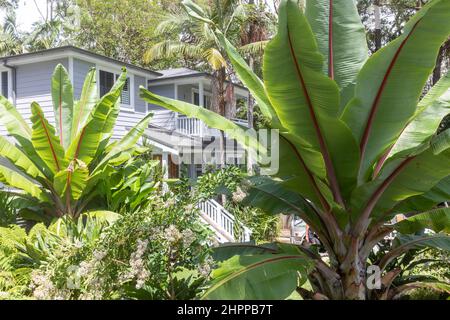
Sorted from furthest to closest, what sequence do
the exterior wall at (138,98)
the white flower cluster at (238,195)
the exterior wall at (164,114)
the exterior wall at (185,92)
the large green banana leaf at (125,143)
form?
the exterior wall at (185,92)
the exterior wall at (164,114)
the exterior wall at (138,98)
the large green banana leaf at (125,143)
the white flower cluster at (238,195)

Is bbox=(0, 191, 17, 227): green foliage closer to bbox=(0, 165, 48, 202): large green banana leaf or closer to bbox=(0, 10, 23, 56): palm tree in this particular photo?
bbox=(0, 165, 48, 202): large green banana leaf

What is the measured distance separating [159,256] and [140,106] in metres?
15.3

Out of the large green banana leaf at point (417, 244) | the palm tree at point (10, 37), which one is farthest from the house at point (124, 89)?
the palm tree at point (10, 37)

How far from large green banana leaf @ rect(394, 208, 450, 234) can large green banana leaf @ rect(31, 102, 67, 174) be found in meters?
6.61

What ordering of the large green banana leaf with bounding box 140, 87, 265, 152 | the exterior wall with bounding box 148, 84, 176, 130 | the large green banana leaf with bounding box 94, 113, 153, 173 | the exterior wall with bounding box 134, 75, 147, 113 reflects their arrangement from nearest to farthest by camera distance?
the large green banana leaf with bounding box 140, 87, 265, 152
the large green banana leaf with bounding box 94, 113, 153, 173
the exterior wall with bounding box 134, 75, 147, 113
the exterior wall with bounding box 148, 84, 176, 130

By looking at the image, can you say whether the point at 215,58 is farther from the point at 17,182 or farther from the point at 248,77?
the point at 248,77

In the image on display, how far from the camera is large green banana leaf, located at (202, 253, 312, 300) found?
11.1ft

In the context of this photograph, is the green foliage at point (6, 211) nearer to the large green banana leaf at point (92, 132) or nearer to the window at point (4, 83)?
the large green banana leaf at point (92, 132)

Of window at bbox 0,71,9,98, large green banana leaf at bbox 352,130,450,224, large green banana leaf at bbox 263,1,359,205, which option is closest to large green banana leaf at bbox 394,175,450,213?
large green banana leaf at bbox 352,130,450,224

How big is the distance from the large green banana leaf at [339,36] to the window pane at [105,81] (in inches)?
533

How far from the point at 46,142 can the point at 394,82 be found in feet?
22.5

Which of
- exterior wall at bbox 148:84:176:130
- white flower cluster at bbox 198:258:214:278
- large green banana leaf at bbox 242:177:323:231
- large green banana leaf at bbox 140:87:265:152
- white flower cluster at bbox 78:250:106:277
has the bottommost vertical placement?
white flower cluster at bbox 198:258:214:278

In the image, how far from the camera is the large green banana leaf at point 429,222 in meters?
4.20

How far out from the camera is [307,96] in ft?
11.3
